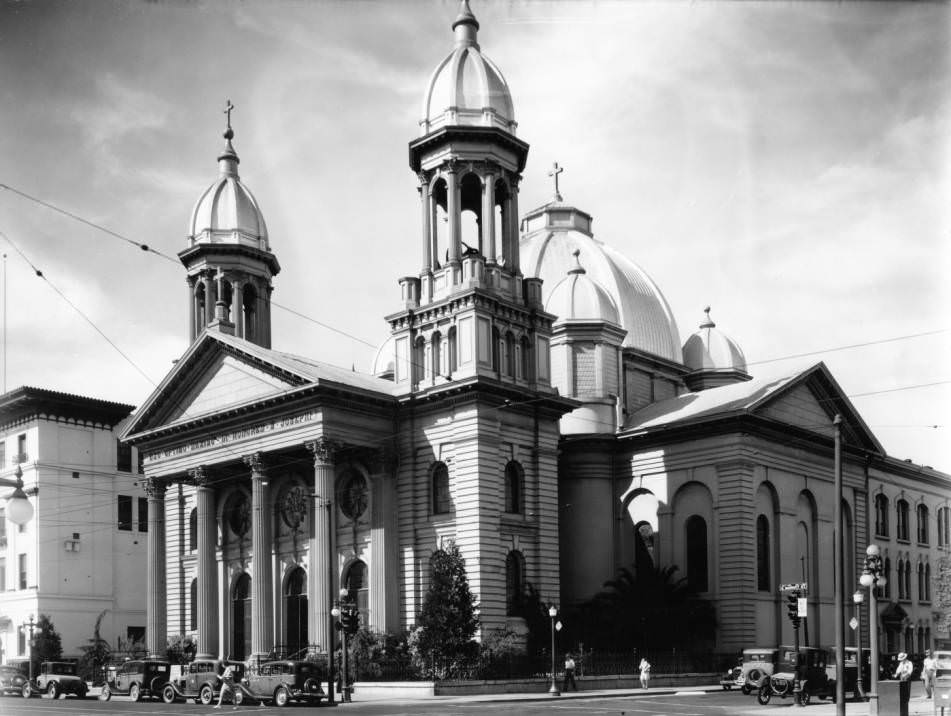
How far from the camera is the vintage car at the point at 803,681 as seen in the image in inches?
1518

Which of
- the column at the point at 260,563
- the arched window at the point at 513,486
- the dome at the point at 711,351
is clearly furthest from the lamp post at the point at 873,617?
the dome at the point at 711,351

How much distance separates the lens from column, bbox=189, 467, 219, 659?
58875mm

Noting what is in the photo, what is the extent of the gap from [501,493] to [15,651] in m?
34.1

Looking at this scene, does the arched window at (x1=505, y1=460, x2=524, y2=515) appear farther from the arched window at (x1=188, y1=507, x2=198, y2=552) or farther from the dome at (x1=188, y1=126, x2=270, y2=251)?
the dome at (x1=188, y1=126, x2=270, y2=251)

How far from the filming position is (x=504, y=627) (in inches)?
2036

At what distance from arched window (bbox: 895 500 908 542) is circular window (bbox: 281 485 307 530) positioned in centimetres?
3560

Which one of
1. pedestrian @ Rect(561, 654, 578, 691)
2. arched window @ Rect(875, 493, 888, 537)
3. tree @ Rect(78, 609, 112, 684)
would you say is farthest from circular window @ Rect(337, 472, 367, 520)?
arched window @ Rect(875, 493, 888, 537)

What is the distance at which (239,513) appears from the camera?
61938 mm

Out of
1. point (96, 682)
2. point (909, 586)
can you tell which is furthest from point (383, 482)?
point (909, 586)

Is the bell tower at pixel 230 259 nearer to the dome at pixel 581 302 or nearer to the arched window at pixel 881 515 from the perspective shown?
the dome at pixel 581 302

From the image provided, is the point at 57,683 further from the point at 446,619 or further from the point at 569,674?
the point at 569,674

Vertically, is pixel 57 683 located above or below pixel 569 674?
below

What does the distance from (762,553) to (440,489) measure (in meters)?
16.0

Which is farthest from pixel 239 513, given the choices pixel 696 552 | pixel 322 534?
pixel 696 552
